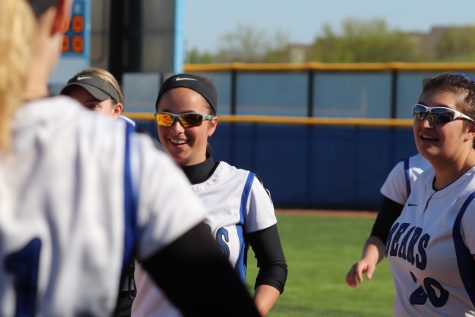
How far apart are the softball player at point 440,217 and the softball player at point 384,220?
19 cm

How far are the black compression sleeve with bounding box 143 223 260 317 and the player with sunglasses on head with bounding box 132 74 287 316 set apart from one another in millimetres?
2386

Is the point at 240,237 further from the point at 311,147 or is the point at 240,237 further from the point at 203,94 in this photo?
the point at 311,147

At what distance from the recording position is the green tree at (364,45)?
84.0 m

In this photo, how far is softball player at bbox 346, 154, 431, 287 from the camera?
4668 millimetres

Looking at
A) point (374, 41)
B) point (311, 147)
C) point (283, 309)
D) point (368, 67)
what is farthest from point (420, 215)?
point (374, 41)

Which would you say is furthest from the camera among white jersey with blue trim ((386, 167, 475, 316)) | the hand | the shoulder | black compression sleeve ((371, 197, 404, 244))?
the shoulder

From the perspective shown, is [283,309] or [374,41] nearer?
[283,309]

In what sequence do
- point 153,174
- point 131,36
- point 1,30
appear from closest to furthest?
1. point 1,30
2. point 153,174
3. point 131,36

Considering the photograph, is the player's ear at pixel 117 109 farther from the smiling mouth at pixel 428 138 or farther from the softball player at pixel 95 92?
the smiling mouth at pixel 428 138

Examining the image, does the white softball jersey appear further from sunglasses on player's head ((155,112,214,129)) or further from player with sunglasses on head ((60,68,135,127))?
player with sunglasses on head ((60,68,135,127))

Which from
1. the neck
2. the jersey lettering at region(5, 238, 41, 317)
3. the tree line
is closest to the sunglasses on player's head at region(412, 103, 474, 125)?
the neck

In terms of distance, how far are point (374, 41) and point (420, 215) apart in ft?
268

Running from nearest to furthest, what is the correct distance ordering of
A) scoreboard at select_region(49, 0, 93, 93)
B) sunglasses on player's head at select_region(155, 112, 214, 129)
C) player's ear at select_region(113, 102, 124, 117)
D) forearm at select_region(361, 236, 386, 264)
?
sunglasses on player's head at select_region(155, 112, 214, 129), forearm at select_region(361, 236, 386, 264), player's ear at select_region(113, 102, 124, 117), scoreboard at select_region(49, 0, 93, 93)

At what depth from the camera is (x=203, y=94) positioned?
460 cm
